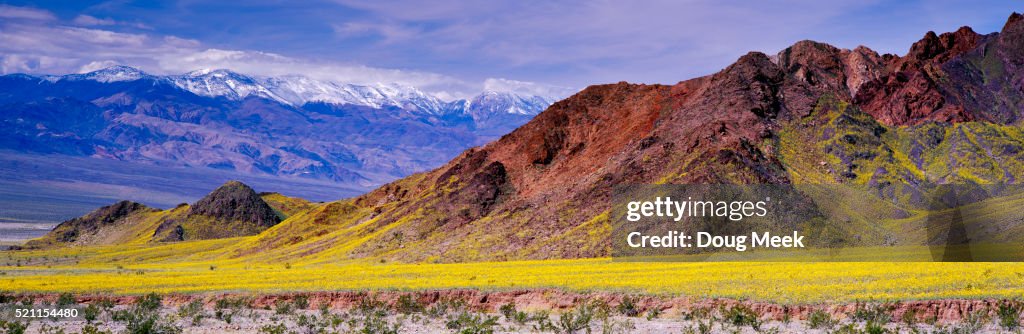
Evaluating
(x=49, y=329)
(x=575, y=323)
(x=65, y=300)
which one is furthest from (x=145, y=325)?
(x=575, y=323)

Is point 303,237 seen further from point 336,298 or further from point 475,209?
point 336,298

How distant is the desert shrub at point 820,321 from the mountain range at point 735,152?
3975cm

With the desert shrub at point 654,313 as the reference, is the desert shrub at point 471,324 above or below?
below

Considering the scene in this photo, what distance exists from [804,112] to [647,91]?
2265 cm

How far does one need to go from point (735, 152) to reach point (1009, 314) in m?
56.1

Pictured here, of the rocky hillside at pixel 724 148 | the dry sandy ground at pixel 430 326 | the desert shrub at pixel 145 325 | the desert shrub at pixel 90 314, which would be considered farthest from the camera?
the rocky hillside at pixel 724 148

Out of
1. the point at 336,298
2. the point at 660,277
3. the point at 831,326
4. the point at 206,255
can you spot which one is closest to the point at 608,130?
the point at 206,255

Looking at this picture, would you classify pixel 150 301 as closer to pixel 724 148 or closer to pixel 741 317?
pixel 741 317

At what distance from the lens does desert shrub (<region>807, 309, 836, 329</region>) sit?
3725 cm

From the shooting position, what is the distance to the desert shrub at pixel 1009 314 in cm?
3569

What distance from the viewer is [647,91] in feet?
407

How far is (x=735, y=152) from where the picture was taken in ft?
302

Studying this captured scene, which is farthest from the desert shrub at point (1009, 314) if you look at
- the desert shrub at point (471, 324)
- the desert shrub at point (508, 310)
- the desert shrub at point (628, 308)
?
the desert shrub at point (508, 310)

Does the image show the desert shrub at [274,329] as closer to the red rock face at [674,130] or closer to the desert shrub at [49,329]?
the desert shrub at [49,329]
